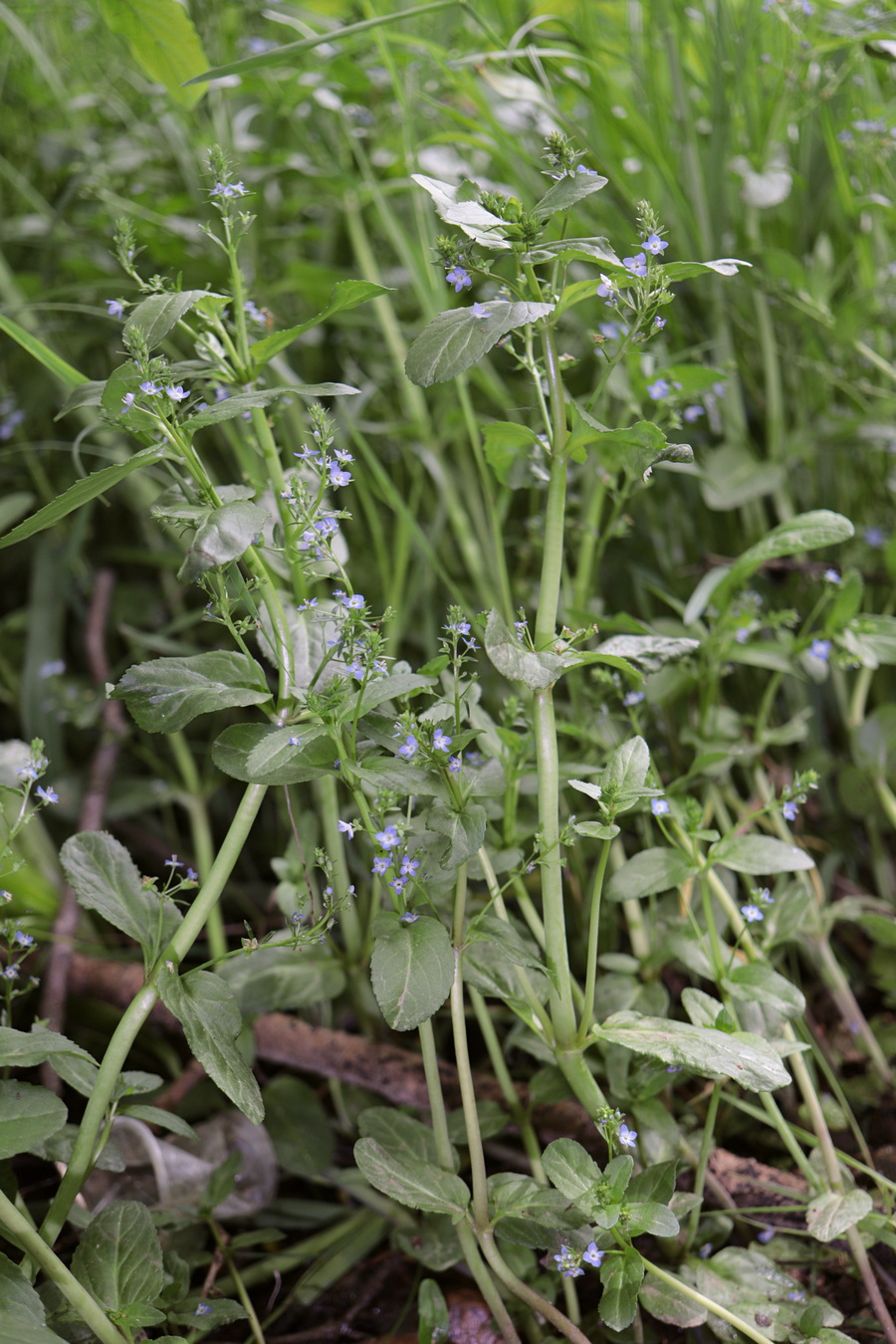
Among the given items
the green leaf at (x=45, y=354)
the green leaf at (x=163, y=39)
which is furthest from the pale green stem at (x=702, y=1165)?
the green leaf at (x=163, y=39)

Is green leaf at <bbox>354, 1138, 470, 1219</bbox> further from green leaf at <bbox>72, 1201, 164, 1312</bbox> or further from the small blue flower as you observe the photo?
the small blue flower

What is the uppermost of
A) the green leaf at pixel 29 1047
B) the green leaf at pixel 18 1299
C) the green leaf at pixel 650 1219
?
the green leaf at pixel 29 1047

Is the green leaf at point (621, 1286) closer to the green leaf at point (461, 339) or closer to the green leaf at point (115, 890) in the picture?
the green leaf at point (115, 890)

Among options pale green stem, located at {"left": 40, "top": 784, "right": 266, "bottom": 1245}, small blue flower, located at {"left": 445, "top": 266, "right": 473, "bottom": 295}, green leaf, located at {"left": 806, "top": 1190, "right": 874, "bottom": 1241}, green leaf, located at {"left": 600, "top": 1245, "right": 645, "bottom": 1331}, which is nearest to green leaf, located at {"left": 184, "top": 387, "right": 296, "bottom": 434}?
small blue flower, located at {"left": 445, "top": 266, "right": 473, "bottom": 295}

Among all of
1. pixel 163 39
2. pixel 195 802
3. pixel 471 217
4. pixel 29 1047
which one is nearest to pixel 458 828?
pixel 29 1047

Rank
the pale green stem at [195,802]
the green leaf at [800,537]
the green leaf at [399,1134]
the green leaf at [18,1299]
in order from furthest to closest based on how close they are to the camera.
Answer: the pale green stem at [195,802] < the green leaf at [800,537] < the green leaf at [399,1134] < the green leaf at [18,1299]

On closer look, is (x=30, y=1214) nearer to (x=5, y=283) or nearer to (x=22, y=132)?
(x=5, y=283)

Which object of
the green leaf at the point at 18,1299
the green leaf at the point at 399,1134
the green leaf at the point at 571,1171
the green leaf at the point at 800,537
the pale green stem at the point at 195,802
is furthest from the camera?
the pale green stem at the point at 195,802

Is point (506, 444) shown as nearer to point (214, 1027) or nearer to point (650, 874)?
point (650, 874)
